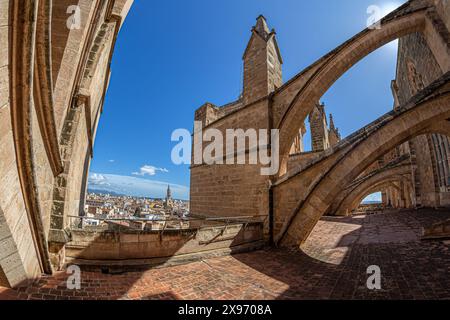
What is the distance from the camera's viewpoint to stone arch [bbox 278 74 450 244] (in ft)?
13.9

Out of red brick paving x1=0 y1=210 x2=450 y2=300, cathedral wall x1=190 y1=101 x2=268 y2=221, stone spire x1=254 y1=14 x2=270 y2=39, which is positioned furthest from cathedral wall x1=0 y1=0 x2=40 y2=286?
stone spire x1=254 y1=14 x2=270 y2=39

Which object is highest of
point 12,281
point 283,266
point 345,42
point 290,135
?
point 345,42

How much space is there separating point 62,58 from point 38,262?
3.50 m

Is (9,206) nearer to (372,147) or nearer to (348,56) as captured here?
(372,147)

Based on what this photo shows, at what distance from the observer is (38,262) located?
9.84 feet

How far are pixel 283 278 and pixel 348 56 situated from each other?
687 cm

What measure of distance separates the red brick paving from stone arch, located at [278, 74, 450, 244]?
999 millimetres

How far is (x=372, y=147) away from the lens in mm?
4656

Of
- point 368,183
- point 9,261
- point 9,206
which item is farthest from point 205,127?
point 368,183

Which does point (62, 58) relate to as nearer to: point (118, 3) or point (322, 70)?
point (118, 3)

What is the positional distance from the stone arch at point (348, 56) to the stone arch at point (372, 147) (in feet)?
5.71

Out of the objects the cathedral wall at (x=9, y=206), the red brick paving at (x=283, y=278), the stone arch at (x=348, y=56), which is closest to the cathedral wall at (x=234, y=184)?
the stone arch at (x=348, y=56)

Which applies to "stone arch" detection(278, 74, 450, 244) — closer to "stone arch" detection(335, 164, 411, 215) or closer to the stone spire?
the stone spire
